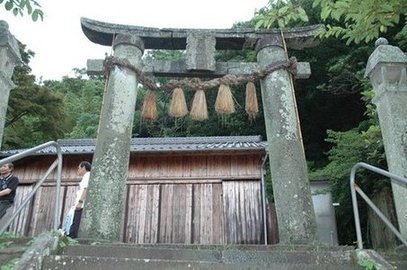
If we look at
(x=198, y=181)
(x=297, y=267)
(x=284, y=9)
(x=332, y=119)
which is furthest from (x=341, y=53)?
(x=297, y=267)

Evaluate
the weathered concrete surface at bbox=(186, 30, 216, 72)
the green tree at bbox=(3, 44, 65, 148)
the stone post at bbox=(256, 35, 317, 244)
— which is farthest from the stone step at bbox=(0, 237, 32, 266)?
the green tree at bbox=(3, 44, 65, 148)

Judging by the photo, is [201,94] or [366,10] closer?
[366,10]

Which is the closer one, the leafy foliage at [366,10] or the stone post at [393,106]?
the leafy foliage at [366,10]

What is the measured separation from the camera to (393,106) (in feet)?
17.7

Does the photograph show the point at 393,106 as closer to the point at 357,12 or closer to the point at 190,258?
the point at 357,12

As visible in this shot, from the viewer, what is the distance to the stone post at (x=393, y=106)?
5113 mm

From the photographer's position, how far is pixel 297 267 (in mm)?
3691

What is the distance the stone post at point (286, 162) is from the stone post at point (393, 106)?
112 cm

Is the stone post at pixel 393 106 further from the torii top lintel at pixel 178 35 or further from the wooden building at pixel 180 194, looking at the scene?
the wooden building at pixel 180 194

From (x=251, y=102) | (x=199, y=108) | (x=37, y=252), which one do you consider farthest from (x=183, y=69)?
(x=37, y=252)

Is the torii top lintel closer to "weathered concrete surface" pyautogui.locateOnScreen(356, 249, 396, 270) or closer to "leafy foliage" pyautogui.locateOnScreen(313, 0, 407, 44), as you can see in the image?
"leafy foliage" pyautogui.locateOnScreen(313, 0, 407, 44)

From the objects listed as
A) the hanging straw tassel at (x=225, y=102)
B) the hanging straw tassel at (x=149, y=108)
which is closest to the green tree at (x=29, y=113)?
the hanging straw tassel at (x=149, y=108)

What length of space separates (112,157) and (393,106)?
390 cm

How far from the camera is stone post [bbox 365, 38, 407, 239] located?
5.11 meters
